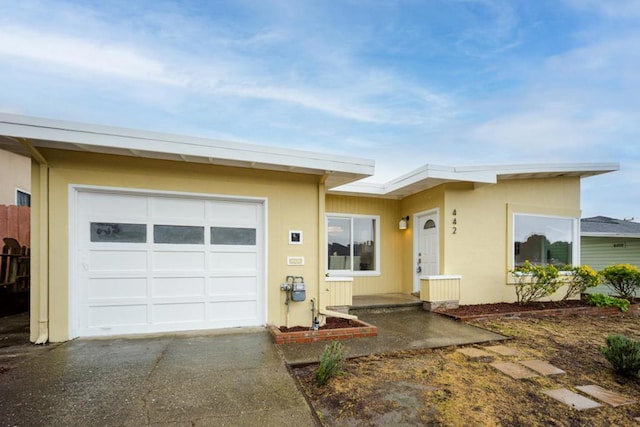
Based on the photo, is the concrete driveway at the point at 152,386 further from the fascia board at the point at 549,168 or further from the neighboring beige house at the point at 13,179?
the neighboring beige house at the point at 13,179

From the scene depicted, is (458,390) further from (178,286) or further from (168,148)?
(168,148)

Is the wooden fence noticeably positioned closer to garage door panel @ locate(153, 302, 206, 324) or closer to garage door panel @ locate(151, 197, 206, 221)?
garage door panel @ locate(151, 197, 206, 221)

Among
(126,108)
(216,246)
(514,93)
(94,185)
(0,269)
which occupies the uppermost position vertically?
(514,93)

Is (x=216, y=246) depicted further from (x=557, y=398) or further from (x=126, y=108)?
(x=126, y=108)

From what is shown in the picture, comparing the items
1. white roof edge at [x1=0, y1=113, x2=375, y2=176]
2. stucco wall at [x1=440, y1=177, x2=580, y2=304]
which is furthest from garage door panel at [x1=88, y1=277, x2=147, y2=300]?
stucco wall at [x1=440, y1=177, x2=580, y2=304]

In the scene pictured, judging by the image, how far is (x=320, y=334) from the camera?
4.81 meters

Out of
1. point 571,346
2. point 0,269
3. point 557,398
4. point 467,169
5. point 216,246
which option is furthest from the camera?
point 467,169

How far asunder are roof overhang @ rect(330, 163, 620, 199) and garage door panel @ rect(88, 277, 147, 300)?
15.6 feet

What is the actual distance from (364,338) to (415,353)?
2.80ft

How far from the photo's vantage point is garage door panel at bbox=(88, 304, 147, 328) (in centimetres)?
468

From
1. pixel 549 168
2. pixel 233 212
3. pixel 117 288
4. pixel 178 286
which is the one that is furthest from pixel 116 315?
pixel 549 168

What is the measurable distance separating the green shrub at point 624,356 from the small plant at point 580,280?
466 centimetres

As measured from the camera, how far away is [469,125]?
37.2 feet

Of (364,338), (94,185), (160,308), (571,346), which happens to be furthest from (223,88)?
(571,346)
